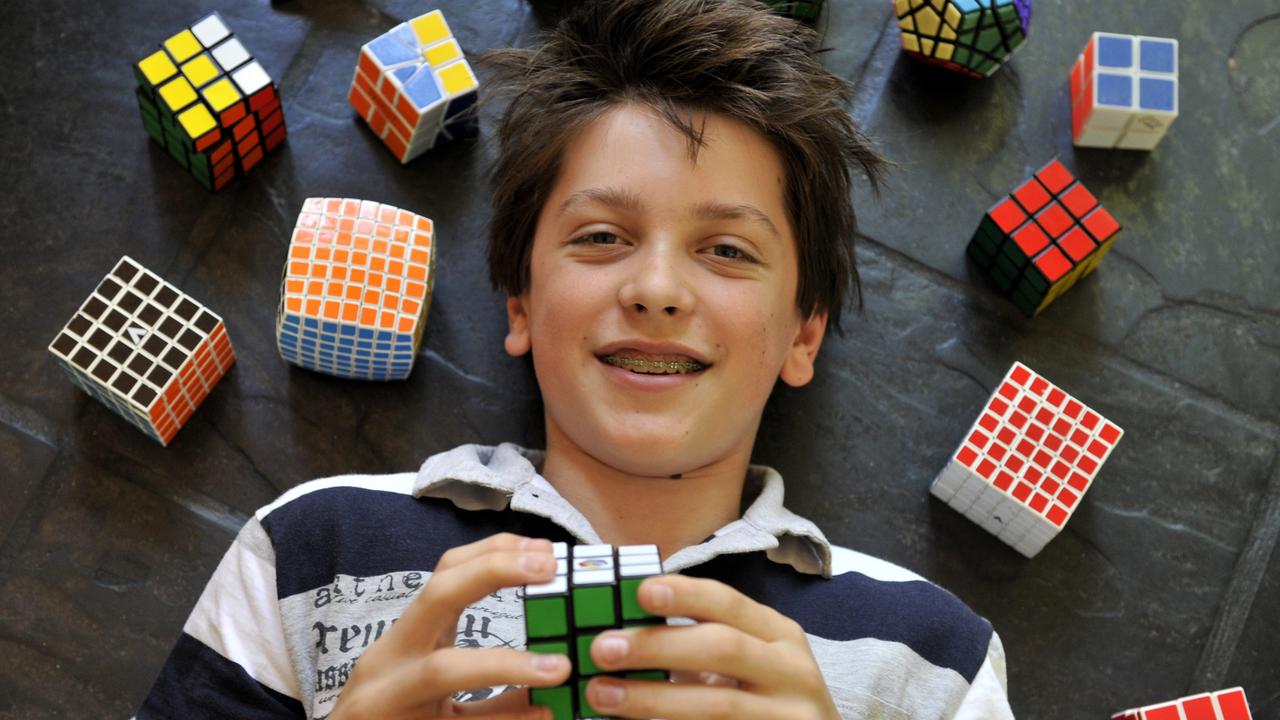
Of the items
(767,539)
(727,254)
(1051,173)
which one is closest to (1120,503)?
(1051,173)

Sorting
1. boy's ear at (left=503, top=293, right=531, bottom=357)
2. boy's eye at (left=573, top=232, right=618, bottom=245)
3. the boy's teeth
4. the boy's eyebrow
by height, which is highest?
the boy's eyebrow

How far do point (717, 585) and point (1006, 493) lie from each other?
81 centimetres

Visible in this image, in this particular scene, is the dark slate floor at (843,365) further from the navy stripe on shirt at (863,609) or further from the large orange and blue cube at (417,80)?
the navy stripe on shirt at (863,609)

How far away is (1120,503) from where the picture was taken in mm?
1963

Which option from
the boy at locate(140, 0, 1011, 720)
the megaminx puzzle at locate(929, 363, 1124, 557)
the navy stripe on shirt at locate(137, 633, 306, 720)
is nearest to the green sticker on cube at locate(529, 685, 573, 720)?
the boy at locate(140, 0, 1011, 720)

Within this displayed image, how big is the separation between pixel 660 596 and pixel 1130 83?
4.56ft

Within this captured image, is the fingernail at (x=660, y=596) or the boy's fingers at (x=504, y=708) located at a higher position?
the fingernail at (x=660, y=596)

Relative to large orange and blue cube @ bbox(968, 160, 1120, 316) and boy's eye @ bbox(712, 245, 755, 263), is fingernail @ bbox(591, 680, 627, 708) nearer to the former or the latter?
boy's eye @ bbox(712, 245, 755, 263)

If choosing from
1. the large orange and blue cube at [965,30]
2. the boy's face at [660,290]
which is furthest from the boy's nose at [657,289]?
the large orange and blue cube at [965,30]

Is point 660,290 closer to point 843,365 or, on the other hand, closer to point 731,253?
point 731,253

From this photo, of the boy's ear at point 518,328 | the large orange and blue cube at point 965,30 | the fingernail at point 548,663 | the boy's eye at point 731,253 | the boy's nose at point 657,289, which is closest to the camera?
the fingernail at point 548,663

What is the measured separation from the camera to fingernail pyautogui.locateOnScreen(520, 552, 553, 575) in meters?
1.10

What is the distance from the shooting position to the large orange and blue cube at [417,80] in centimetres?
192

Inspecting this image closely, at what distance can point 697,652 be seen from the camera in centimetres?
112
